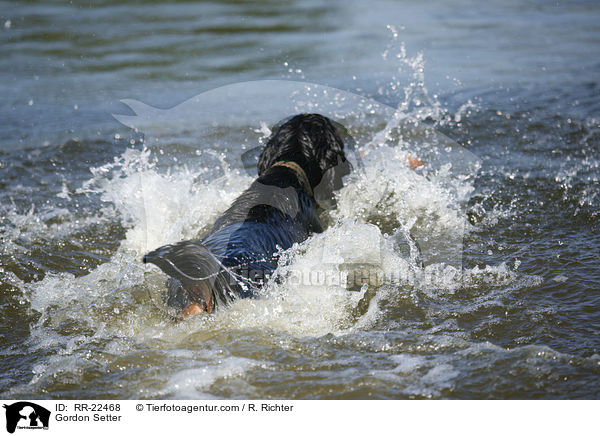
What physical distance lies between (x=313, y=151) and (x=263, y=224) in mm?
1298

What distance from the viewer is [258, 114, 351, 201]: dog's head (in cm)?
558

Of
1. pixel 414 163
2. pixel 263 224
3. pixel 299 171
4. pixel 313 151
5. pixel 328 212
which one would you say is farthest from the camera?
pixel 414 163

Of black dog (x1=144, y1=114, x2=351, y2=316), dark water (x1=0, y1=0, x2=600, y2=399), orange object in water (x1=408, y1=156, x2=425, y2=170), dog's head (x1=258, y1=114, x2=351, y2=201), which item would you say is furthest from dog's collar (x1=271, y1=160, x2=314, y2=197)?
orange object in water (x1=408, y1=156, x2=425, y2=170)

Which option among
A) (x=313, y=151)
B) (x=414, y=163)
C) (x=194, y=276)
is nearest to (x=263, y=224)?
(x=194, y=276)

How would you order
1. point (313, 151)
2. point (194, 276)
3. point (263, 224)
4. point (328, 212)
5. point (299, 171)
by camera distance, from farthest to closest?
point (328, 212) → point (313, 151) → point (299, 171) → point (263, 224) → point (194, 276)

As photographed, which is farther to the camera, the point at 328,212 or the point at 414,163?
the point at 414,163

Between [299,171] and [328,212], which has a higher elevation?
[299,171]

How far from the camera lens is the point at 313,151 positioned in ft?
18.4

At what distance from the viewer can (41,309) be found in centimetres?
428

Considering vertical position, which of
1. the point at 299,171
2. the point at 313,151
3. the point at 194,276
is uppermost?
the point at 313,151

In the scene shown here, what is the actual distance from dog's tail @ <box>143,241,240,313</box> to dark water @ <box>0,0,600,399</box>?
0.13m

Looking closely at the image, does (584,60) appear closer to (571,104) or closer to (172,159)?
(571,104)

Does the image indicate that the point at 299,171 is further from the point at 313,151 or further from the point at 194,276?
the point at 194,276
